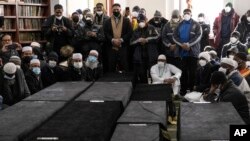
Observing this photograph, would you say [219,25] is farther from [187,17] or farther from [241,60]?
[241,60]

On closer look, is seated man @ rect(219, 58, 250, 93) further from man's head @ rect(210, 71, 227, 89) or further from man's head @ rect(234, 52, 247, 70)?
man's head @ rect(210, 71, 227, 89)

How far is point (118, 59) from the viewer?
770 cm

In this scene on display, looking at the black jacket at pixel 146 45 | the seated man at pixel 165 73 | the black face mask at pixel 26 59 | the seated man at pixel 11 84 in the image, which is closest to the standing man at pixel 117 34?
the black jacket at pixel 146 45

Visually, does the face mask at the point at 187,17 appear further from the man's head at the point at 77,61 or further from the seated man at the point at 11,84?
the seated man at the point at 11,84

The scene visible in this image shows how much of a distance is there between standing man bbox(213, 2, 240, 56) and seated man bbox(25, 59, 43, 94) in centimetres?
601

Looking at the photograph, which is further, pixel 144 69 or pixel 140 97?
pixel 144 69

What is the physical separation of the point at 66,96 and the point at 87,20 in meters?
3.31

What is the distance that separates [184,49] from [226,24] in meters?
3.66

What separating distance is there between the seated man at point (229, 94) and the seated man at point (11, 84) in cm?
249

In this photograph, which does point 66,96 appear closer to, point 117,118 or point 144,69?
point 117,118

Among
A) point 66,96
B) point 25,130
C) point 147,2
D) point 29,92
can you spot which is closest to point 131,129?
point 25,130

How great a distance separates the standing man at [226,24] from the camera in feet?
35.3

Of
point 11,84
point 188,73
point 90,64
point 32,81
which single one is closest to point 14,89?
point 11,84

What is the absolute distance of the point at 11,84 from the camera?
5531mm
